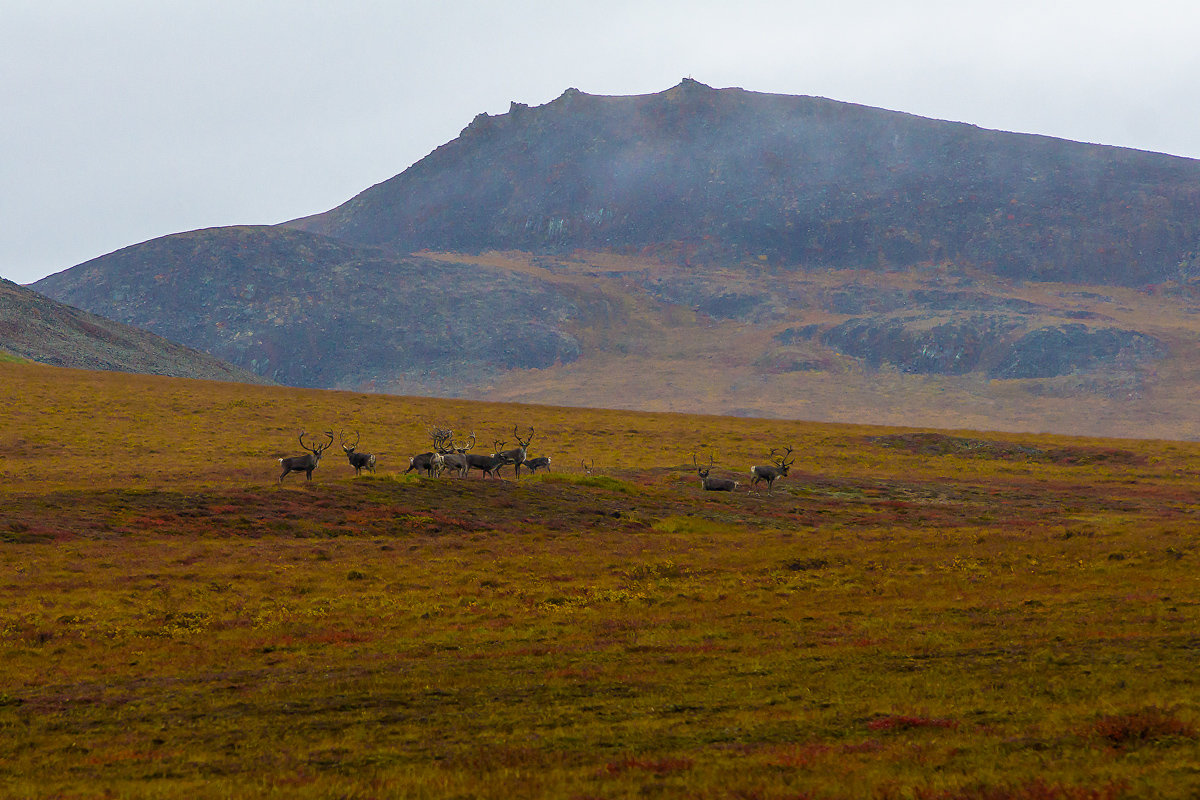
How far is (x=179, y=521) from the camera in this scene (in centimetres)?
3728

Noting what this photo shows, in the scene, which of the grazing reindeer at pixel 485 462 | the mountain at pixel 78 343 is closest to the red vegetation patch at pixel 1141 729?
the grazing reindeer at pixel 485 462

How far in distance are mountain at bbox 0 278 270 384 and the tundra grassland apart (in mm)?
117839

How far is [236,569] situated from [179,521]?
→ 835 cm

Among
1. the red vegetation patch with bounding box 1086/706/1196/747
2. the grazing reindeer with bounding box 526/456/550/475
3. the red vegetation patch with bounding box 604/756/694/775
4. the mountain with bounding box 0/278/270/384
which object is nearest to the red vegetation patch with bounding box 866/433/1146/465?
the grazing reindeer with bounding box 526/456/550/475

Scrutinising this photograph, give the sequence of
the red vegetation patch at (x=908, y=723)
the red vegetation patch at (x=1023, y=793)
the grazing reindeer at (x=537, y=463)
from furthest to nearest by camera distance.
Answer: the grazing reindeer at (x=537, y=463)
the red vegetation patch at (x=908, y=723)
the red vegetation patch at (x=1023, y=793)

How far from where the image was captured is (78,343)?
172 meters

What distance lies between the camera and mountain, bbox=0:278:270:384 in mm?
160475

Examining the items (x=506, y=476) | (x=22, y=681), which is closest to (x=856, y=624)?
(x=22, y=681)

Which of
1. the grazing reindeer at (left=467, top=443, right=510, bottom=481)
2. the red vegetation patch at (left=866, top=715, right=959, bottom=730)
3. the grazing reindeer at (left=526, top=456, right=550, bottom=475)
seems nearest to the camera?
the red vegetation patch at (left=866, top=715, right=959, bottom=730)

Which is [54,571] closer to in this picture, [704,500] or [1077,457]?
[704,500]

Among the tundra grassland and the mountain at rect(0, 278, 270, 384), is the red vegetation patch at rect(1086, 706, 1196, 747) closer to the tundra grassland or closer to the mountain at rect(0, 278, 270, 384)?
the tundra grassland

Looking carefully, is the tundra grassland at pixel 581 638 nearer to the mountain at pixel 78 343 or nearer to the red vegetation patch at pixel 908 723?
the red vegetation patch at pixel 908 723

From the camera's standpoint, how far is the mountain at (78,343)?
160475 mm

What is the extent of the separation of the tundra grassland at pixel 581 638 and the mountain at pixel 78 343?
117839 millimetres
